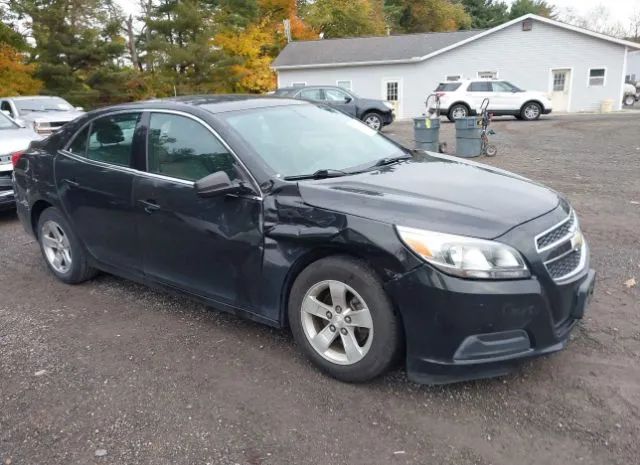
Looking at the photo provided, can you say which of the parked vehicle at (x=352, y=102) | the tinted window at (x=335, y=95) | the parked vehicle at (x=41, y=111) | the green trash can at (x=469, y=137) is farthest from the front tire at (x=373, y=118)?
the parked vehicle at (x=41, y=111)

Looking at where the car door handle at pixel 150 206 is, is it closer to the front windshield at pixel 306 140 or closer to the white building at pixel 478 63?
the front windshield at pixel 306 140

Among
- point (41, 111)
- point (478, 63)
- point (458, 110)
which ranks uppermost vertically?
point (478, 63)

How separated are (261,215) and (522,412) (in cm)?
176

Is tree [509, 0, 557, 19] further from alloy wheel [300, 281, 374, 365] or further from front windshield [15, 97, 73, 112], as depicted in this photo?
alloy wheel [300, 281, 374, 365]

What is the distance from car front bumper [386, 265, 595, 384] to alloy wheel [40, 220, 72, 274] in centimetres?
326

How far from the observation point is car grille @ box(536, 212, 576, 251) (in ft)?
9.08

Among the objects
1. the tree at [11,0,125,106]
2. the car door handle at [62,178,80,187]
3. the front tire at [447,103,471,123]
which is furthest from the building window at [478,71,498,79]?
the car door handle at [62,178,80,187]

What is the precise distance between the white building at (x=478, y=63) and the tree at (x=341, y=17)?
13996mm

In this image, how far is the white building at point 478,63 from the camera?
26.8m

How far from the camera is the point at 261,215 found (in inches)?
126

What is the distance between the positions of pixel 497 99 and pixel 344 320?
20971 millimetres

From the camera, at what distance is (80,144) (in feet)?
14.8

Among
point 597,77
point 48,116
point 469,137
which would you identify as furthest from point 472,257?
point 597,77

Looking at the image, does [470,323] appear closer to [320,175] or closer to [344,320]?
[344,320]
